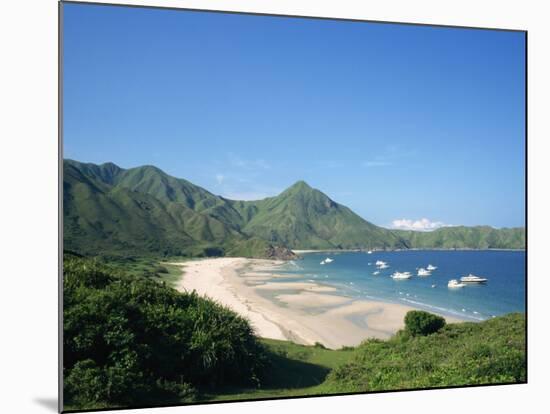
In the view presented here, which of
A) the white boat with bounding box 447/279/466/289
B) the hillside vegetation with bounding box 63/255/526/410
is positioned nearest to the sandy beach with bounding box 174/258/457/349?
the hillside vegetation with bounding box 63/255/526/410

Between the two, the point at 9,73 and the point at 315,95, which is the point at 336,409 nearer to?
the point at 315,95

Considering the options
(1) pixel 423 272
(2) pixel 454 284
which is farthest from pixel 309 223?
(2) pixel 454 284

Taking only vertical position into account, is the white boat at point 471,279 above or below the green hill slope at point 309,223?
below

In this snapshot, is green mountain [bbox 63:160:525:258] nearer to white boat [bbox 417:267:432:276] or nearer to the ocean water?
the ocean water

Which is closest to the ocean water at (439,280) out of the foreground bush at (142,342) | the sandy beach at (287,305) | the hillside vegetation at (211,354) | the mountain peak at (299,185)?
the sandy beach at (287,305)

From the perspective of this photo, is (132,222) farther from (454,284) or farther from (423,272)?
(454,284)

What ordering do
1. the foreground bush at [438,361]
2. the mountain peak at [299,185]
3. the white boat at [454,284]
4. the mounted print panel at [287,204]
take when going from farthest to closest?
the white boat at [454,284] < the mountain peak at [299,185] < the foreground bush at [438,361] < the mounted print panel at [287,204]

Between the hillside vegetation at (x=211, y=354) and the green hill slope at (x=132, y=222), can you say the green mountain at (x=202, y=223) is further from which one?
the hillside vegetation at (x=211, y=354)
